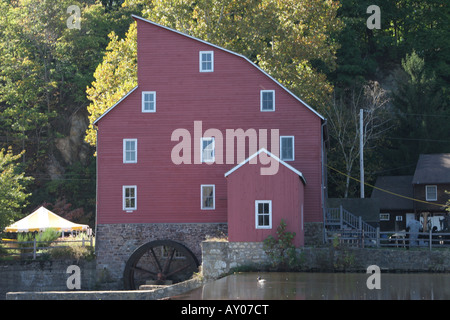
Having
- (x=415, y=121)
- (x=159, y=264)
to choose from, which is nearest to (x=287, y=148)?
(x=159, y=264)

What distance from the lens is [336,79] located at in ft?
209

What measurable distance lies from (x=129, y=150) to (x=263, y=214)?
8.84 m

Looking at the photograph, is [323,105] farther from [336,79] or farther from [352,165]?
[336,79]

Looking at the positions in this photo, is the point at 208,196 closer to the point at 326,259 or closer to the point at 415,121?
the point at 326,259

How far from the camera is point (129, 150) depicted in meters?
40.5

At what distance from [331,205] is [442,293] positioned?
2062cm

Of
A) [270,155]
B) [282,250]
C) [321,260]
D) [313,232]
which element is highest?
[270,155]

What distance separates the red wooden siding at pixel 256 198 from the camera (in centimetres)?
3503

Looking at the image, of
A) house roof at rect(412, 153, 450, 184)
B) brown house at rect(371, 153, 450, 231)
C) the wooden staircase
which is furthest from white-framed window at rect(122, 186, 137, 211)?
house roof at rect(412, 153, 450, 184)

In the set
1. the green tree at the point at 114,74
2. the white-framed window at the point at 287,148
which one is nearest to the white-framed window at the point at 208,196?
the white-framed window at the point at 287,148

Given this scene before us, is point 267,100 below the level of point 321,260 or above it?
above

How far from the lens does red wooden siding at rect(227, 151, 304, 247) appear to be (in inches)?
1379

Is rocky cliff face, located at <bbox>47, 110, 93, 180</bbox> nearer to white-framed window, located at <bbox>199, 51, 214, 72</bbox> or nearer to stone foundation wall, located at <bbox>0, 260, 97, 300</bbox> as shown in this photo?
stone foundation wall, located at <bbox>0, 260, 97, 300</bbox>

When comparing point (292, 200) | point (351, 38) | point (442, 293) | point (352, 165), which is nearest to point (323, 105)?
point (352, 165)
